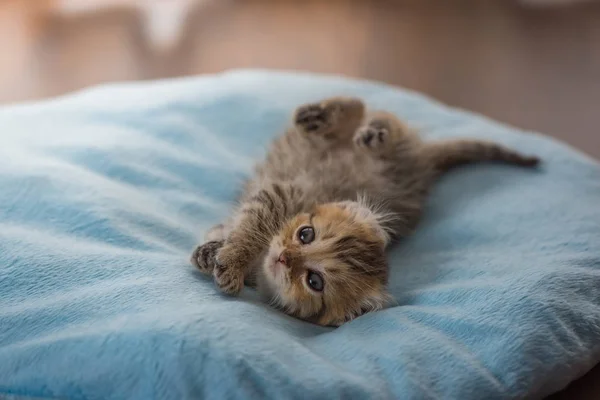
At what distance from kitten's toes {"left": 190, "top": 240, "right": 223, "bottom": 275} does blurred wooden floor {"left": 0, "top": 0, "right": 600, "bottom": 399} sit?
1893 millimetres

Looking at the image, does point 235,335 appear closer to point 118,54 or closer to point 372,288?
point 372,288

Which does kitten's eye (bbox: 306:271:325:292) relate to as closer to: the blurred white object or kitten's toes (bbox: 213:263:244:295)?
kitten's toes (bbox: 213:263:244:295)

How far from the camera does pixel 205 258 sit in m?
1.44

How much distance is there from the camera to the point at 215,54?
342 cm

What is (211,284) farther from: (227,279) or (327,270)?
(327,270)

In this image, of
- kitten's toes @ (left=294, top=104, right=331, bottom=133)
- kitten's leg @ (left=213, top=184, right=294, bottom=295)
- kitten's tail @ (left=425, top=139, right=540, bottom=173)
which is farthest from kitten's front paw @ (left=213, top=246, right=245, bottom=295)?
kitten's tail @ (left=425, top=139, right=540, bottom=173)

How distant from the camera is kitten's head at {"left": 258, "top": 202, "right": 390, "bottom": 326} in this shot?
146 centimetres

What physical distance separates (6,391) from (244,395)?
1.29 ft

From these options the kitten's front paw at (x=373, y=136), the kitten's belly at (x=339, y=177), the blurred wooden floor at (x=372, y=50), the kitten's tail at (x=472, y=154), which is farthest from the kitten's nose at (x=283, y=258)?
the blurred wooden floor at (x=372, y=50)

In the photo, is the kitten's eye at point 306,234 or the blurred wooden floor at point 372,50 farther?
the blurred wooden floor at point 372,50

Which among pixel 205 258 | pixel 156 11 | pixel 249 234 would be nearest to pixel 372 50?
pixel 156 11

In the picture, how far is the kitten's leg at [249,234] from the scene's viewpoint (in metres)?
1.40

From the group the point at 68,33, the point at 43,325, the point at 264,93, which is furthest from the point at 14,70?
the point at 43,325

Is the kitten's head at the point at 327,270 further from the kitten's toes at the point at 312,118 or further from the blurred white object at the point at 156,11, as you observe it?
the blurred white object at the point at 156,11
